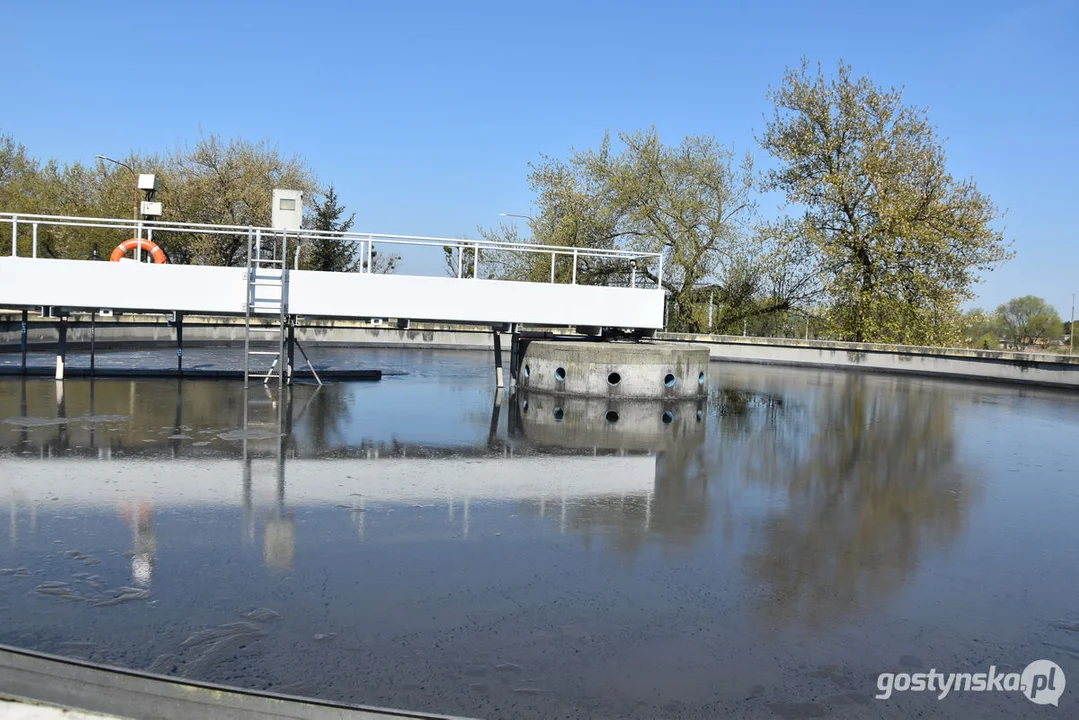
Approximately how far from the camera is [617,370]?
1756cm

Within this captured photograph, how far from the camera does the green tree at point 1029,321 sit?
268 ft

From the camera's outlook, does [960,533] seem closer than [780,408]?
Yes

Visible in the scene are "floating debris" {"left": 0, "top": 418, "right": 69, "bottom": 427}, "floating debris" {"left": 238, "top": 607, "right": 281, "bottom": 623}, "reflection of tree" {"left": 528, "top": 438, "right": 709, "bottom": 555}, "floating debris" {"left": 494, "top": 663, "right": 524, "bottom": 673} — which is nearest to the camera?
"floating debris" {"left": 494, "top": 663, "right": 524, "bottom": 673}

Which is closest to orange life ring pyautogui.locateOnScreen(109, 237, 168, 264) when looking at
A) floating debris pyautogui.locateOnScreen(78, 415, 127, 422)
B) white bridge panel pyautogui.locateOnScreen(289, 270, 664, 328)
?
white bridge panel pyautogui.locateOnScreen(289, 270, 664, 328)

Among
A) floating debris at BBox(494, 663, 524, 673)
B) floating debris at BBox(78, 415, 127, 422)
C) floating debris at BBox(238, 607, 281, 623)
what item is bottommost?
floating debris at BBox(494, 663, 524, 673)

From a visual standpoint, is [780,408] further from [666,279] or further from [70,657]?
[666,279]

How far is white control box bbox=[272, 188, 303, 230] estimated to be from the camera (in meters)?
16.9

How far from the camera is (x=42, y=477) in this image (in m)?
8.73

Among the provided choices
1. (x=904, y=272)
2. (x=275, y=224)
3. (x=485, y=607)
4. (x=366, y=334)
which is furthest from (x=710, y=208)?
(x=485, y=607)

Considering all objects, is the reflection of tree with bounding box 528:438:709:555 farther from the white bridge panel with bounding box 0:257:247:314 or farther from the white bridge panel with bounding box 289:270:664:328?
the white bridge panel with bounding box 0:257:247:314

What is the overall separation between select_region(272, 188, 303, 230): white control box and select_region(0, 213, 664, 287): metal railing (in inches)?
8.8

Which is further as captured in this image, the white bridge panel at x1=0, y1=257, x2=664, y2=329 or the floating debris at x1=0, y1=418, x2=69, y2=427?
the white bridge panel at x1=0, y1=257, x2=664, y2=329

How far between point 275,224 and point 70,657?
44.8 ft

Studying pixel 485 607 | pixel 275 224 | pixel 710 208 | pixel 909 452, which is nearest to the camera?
pixel 485 607
